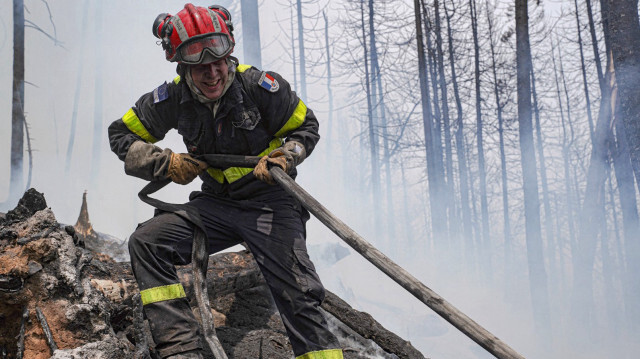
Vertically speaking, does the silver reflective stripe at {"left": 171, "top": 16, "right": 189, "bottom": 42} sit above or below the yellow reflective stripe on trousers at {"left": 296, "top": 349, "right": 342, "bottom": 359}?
above

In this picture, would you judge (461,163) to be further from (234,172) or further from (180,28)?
(180,28)

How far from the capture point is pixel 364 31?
1212cm

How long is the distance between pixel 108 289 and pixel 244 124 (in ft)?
4.41

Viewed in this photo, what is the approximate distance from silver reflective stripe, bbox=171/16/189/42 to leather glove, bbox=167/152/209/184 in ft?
2.10

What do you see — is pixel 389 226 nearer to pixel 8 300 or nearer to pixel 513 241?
pixel 513 241

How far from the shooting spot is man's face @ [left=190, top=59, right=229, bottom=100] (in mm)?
2582

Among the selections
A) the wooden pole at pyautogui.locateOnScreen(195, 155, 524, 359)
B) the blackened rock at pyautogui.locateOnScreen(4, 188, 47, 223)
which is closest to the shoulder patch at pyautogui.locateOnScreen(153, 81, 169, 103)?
the wooden pole at pyautogui.locateOnScreen(195, 155, 524, 359)

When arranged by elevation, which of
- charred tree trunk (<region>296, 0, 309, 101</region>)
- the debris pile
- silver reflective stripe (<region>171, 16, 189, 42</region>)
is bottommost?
the debris pile

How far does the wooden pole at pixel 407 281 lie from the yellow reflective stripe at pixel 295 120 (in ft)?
1.16

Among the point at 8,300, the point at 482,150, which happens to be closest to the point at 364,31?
the point at 482,150

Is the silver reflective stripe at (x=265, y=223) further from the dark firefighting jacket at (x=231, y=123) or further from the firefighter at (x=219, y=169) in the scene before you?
the dark firefighting jacket at (x=231, y=123)

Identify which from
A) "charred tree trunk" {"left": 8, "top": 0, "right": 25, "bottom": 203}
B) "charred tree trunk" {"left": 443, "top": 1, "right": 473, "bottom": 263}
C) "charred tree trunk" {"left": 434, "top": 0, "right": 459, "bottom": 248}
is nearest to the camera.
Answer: "charred tree trunk" {"left": 8, "top": 0, "right": 25, "bottom": 203}

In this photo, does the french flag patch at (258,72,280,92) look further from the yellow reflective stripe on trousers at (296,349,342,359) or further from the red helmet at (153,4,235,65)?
the yellow reflective stripe on trousers at (296,349,342,359)

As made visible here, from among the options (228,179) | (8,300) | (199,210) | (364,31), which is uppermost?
(364,31)
